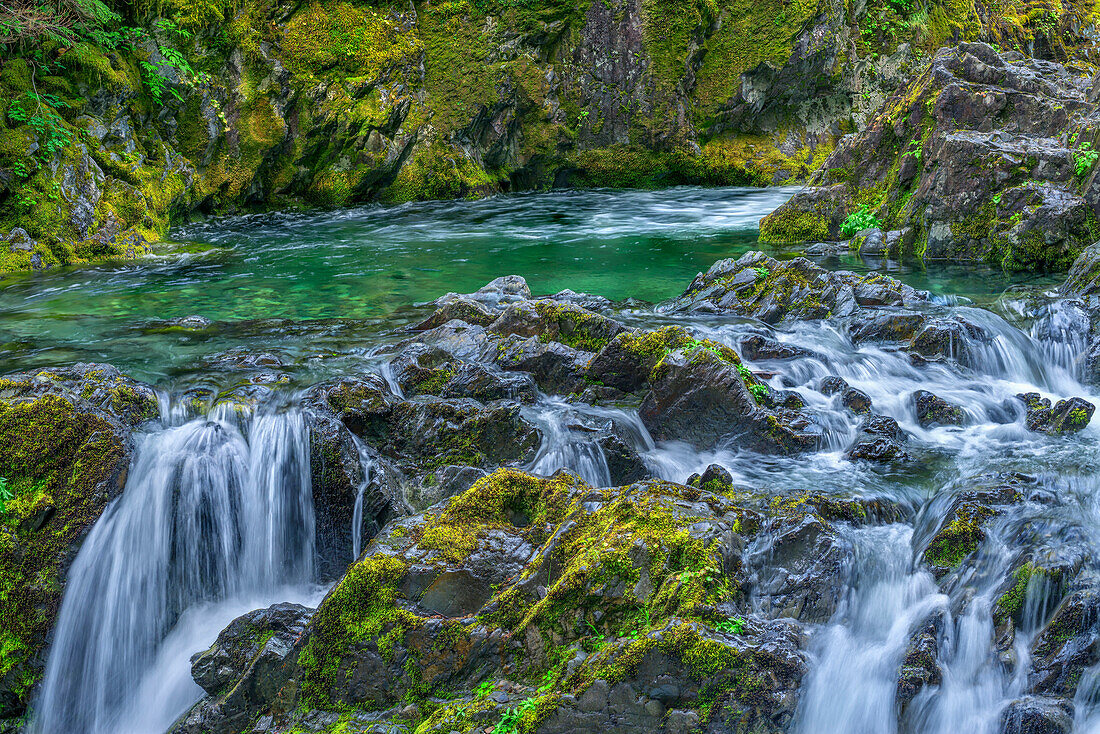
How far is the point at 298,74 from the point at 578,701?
52.5ft

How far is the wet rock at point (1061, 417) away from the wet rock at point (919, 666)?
9.36 ft

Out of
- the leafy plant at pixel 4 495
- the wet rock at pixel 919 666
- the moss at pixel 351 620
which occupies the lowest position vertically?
the wet rock at pixel 919 666

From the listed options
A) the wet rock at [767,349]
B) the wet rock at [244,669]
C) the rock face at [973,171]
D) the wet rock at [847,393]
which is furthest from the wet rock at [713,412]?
the rock face at [973,171]

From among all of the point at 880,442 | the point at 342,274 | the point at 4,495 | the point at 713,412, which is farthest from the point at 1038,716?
the point at 342,274

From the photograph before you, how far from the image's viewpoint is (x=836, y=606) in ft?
11.9

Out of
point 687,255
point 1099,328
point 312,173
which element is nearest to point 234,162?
point 312,173

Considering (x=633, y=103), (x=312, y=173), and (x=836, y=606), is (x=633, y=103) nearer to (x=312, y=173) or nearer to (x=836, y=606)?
(x=312, y=173)

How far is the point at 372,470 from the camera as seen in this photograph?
16.7 feet

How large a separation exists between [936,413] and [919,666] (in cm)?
300

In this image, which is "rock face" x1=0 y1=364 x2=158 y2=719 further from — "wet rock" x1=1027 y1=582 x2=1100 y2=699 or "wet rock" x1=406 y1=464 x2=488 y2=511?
"wet rock" x1=1027 y1=582 x2=1100 y2=699

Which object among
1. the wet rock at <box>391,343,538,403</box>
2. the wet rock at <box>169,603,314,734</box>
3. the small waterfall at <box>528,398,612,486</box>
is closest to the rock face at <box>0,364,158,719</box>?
the wet rock at <box>169,603,314,734</box>

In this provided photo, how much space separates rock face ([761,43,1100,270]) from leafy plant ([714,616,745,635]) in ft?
26.8

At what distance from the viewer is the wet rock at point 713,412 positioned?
5.39m

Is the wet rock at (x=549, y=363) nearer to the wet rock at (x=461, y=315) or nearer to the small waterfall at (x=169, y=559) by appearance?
the wet rock at (x=461, y=315)
